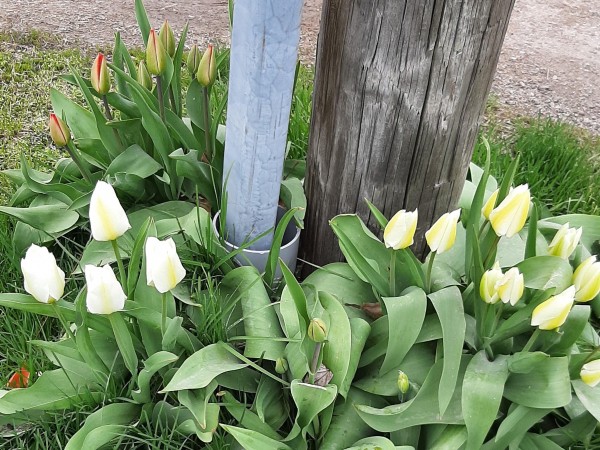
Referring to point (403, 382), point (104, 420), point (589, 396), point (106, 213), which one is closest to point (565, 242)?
point (589, 396)

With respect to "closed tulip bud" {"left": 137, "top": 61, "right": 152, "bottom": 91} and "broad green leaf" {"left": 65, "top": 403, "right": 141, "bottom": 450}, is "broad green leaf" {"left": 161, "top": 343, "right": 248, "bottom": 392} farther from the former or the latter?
"closed tulip bud" {"left": 137, "top": 61, "right": 152, "bottom": 91}

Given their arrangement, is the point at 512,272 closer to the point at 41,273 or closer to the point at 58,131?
the point at 41,273

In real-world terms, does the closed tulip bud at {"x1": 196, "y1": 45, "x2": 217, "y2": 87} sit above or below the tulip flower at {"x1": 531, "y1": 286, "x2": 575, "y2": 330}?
above

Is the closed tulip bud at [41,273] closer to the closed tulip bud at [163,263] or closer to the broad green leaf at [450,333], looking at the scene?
the closed tulip bud at [163,263]

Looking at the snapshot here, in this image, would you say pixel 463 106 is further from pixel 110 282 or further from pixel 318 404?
pixel 110 282

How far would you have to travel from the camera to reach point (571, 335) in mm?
1588

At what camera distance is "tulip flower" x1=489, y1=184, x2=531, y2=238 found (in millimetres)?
1420

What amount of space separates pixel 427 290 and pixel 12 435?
1.09 meters

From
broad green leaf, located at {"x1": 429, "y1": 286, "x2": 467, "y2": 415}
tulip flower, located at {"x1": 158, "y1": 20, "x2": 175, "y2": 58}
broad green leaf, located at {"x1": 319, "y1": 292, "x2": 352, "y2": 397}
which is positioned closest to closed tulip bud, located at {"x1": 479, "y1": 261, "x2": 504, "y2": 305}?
broad green leaf, located at {"x1": 429, "y1": 286, "x2": 467, "y2": 415}

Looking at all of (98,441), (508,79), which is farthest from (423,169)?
(508,79)

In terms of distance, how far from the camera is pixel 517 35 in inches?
154

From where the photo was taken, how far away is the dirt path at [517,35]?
3.43 meters

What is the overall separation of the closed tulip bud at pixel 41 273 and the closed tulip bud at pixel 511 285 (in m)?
0.90

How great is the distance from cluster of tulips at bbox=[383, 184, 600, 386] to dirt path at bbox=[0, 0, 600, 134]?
79.0 inches
